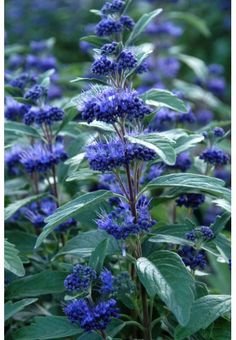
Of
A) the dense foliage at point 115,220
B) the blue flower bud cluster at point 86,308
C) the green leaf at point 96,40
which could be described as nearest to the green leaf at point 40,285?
the dense foliage at point 115,220

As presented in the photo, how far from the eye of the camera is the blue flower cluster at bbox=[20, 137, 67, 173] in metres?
1.89

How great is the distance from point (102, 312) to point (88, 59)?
4.00m

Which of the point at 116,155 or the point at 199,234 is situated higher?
the point at 116,155

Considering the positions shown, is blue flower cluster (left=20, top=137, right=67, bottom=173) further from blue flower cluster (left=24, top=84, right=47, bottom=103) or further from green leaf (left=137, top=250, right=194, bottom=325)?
green leaf (left=137, top=250, right=194, bottom=325)

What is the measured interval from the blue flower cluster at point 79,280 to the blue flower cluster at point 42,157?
0.49m

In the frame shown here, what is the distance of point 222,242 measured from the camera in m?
1.69

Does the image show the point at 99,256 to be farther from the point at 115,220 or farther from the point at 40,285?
the point at 40,285

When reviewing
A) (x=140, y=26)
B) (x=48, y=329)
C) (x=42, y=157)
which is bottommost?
(x=48, y=329)

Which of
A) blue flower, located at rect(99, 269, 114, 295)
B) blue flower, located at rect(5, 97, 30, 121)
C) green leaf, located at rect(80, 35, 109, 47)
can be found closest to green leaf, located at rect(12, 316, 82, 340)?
blue flower, located at rect(99, 269, 114, 295)

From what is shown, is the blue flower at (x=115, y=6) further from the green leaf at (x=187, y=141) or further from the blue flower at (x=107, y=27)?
the green leaf at (x=187, y=141)

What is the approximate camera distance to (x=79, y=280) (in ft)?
4.75

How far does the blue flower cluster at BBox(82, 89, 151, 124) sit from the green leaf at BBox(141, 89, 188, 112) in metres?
0.17

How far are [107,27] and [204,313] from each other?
0.76 metres

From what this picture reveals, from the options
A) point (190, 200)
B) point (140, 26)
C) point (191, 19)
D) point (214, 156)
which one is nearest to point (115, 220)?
point (190, 200)
